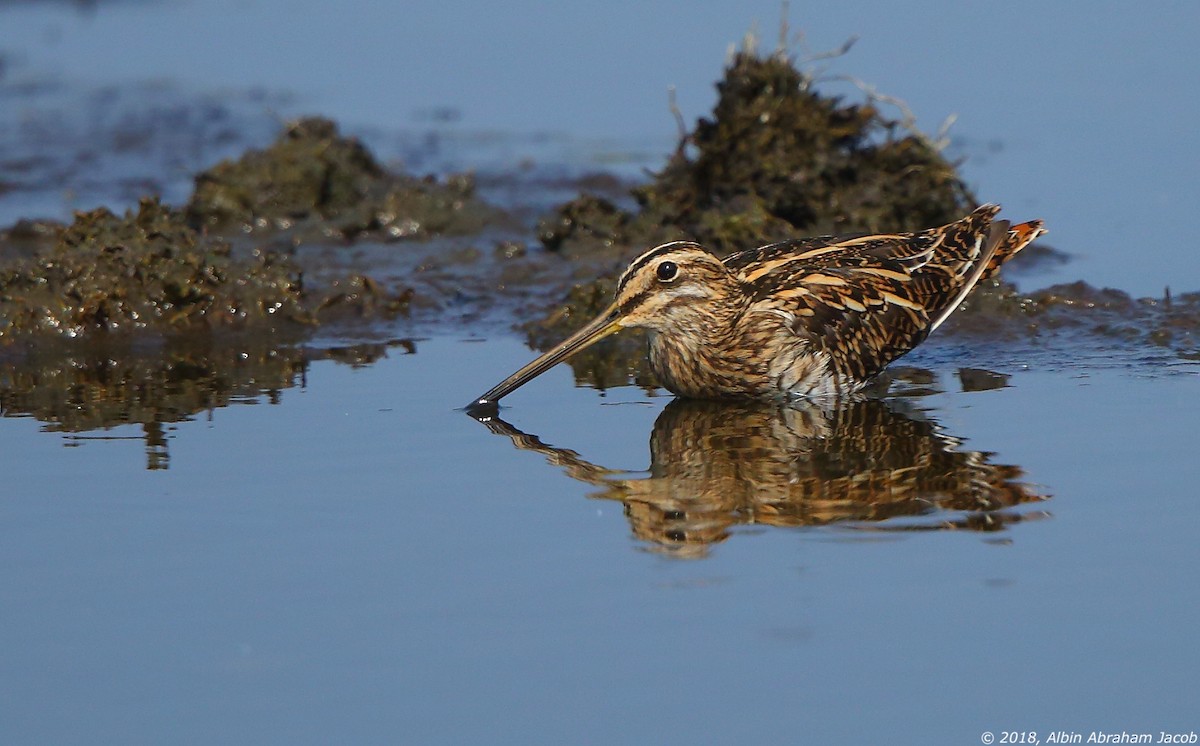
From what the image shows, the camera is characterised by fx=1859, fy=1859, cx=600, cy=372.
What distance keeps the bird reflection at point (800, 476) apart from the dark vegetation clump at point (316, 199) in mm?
4785

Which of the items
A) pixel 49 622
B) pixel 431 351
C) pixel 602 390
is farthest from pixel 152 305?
pixel 49 622

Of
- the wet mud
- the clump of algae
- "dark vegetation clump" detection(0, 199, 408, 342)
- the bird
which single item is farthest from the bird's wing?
"dark vegetation clump" detection(0, 199, 408, 342)

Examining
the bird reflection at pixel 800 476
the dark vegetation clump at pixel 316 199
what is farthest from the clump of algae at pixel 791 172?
the bird reflection at pixel 800 476

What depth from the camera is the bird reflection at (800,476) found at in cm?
706

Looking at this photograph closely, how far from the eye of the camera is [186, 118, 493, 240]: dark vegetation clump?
13.6 m

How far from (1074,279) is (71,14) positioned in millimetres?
14847

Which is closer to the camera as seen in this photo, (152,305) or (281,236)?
(152,305)

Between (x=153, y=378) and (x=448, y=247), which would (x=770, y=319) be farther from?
Answer: (x=448, y=247)

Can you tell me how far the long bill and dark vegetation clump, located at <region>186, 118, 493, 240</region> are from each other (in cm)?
434

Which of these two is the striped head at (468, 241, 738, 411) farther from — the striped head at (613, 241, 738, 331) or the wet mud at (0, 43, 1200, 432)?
the wet mud at (0, 43, 1200, 432)

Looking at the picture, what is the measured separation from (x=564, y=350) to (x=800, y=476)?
1.94m

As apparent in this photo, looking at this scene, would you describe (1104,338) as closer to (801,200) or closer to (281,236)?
(801,200)

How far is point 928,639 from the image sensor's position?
5758mm

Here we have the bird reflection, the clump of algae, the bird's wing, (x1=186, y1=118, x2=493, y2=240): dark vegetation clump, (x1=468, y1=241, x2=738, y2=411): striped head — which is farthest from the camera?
(x1=186, y1=118, x2=493, y2=240): dark vegetation clump
